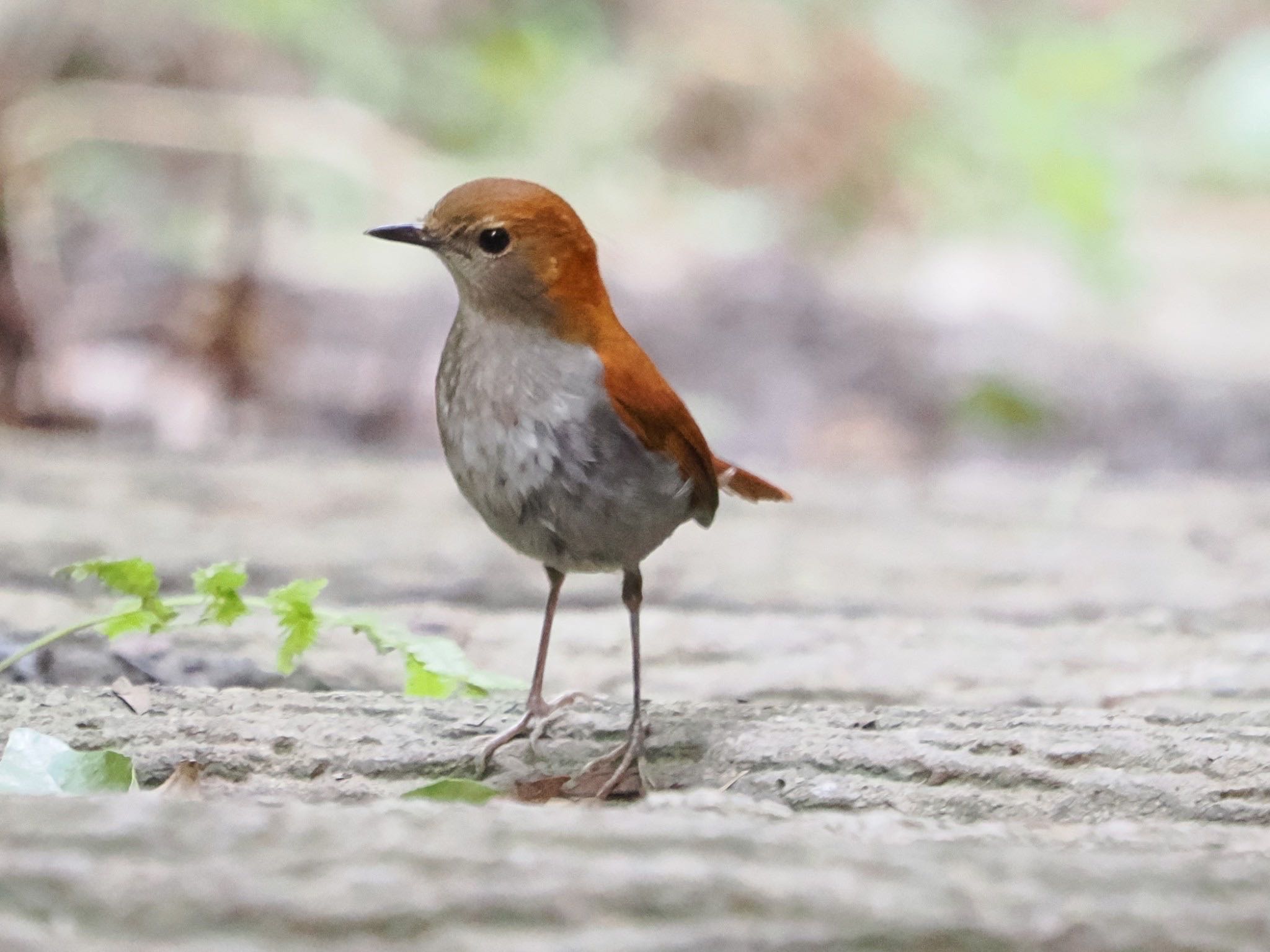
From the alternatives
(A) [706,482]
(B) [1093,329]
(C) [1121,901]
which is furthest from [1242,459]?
(C) [1121,901]

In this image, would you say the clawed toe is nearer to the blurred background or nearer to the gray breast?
the gray breast

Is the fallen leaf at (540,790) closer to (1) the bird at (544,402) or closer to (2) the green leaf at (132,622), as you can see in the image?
(1) the bird at (544,402)

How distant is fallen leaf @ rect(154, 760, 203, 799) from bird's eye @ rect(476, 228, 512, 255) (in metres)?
0.85

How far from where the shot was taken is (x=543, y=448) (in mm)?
2076

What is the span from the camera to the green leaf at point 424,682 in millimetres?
2361

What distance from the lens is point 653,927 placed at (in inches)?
50.1

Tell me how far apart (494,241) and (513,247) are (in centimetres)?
3

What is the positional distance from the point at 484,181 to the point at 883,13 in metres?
7.94

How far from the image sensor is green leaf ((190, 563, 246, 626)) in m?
2.23

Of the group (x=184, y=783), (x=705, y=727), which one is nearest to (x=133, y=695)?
(x=184, y=783)

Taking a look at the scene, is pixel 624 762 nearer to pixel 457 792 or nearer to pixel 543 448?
pixel 457 792

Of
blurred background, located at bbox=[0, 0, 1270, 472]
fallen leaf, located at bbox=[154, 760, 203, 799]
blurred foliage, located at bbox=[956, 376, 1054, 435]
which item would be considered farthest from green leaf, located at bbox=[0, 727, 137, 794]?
blurred foliage, located at bbox=[956, 376, 1054, 435]

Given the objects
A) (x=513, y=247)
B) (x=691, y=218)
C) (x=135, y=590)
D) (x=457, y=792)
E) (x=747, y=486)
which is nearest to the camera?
(x=457, y=792)

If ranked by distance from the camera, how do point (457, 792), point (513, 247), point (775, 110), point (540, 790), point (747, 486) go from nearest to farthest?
point (457, 792) → point (540, 790) → point (513, 247) → point (747, 486) → point (775, 110)
